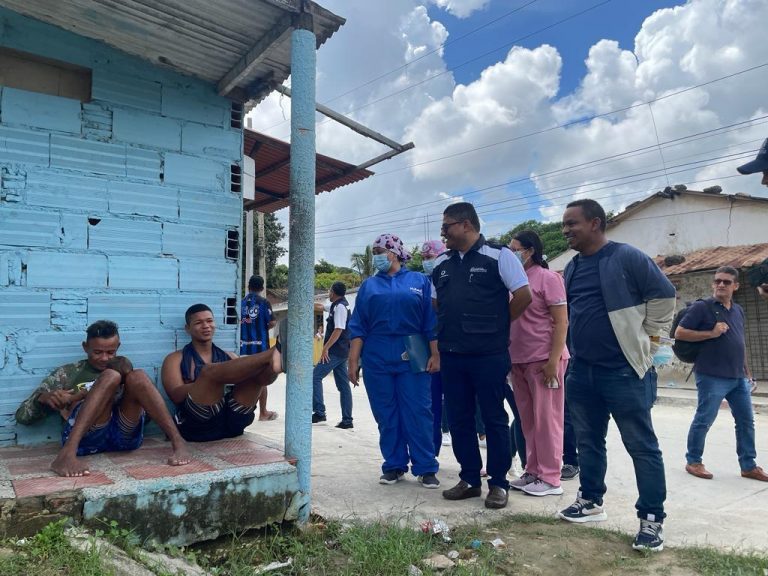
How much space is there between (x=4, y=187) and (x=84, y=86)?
0.94m

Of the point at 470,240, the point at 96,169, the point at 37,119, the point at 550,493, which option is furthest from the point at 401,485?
the point at 37,119

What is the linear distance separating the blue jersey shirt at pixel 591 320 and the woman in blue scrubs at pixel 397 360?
1.08m

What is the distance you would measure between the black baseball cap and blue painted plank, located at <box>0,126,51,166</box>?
4153 mm

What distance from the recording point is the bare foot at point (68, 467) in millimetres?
2898

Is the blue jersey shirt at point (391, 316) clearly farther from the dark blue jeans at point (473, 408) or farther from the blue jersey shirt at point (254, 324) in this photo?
the blue jersey shirt at point (254, 324)

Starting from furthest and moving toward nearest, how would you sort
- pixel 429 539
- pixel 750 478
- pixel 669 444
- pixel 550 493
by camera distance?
1. pixel 669 444
2. pixel 750 478
3. pixel 550 493
4. pixel 429 539

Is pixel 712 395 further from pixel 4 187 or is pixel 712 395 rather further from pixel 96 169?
pixel 4 187

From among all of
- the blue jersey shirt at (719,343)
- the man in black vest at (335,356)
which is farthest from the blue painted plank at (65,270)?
the blue jersey shirt at (719,343)

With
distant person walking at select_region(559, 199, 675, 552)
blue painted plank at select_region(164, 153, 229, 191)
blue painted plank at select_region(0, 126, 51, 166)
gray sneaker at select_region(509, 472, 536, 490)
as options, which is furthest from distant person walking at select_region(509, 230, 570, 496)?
blue painted plank at select_region(0, 126, 51, 166)

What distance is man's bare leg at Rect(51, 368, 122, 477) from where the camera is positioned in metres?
2.94

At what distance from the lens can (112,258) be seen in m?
4.02

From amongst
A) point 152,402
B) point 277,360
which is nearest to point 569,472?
point 277,360

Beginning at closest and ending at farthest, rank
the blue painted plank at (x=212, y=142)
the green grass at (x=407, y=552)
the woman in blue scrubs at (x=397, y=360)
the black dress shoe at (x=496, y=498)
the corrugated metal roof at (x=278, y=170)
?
1. the green grass at (x=407, y=552)
2. the black dress shoe at (x=496, y=498)
3. the woman in blue scrubs at (x=397, y=360)
4. the blue painted plank at (x=212, y=142)
5. the corrugated metal roof at (x=278, y=170)

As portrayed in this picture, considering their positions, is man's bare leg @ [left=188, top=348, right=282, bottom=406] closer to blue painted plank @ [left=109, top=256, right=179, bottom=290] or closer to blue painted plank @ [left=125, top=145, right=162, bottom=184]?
blue painted plank @ [left=109, top=256, right=179, bottom=290]
